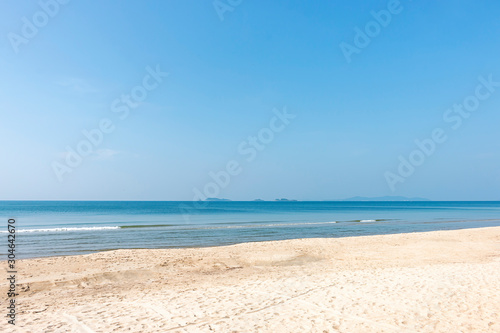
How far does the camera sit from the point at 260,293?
9555mm

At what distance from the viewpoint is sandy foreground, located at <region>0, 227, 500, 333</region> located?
7.16m

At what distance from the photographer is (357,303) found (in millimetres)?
8461

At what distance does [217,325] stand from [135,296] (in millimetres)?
3577

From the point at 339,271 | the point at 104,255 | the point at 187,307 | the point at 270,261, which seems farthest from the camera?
the point at 104,255

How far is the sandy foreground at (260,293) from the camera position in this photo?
716 centimetres

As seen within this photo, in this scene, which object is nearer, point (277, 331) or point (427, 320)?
point (277, 331)

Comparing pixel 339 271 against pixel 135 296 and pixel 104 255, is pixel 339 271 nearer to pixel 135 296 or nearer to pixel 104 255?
pixel 135 296

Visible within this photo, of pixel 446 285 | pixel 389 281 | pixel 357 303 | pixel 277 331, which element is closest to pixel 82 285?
pixel 277 331

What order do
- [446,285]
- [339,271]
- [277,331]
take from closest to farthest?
1. [277,331]
2. [446,285]
3. [339,271]

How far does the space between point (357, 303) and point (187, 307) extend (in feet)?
14.0

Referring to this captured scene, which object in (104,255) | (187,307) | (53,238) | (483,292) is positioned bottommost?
(483,292)

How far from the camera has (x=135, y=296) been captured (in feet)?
31.2

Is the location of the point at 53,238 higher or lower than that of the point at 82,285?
higher

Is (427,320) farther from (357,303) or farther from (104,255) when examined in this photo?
(104,255)
